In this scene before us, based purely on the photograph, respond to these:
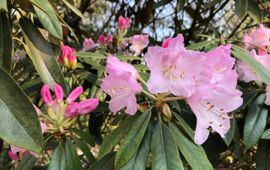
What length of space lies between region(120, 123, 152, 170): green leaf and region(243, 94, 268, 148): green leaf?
375 mm

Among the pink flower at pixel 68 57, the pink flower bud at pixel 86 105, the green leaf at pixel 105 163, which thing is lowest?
the green leaf at pixel 105 163

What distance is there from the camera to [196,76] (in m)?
0.93

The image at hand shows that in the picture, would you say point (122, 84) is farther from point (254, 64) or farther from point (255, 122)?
point (255, 122)

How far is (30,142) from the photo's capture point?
26.7 inches

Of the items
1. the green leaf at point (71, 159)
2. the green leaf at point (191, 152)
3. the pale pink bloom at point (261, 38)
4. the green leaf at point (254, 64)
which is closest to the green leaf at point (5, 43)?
the green leaf at point (71, 159)

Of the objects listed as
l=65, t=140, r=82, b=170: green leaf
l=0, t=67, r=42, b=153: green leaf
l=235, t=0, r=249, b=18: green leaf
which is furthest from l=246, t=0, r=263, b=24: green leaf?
l=0, t=67, r=42, b=153: green leaf

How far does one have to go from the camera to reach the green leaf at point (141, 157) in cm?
93

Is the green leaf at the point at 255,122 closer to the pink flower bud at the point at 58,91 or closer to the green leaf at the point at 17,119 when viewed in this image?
the pink flower bud at the point at 58,91

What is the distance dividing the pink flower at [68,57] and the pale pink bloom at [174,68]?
48 cm

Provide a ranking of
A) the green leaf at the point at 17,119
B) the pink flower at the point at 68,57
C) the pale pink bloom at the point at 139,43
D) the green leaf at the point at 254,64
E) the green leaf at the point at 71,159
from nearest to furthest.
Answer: the green leaf at the point at 17,119
the green leaf at the point at 71,159
the green leaf at the point at 254,64
the pink flower at the point at 68,57
the pale pink bloom at the point at 139,43

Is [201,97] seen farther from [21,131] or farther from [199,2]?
[199,2]

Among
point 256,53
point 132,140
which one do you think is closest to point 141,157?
point 132,140

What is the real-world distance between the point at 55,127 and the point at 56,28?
215mm

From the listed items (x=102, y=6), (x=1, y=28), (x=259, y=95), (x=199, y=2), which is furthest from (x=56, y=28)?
(x=102, y=6)
